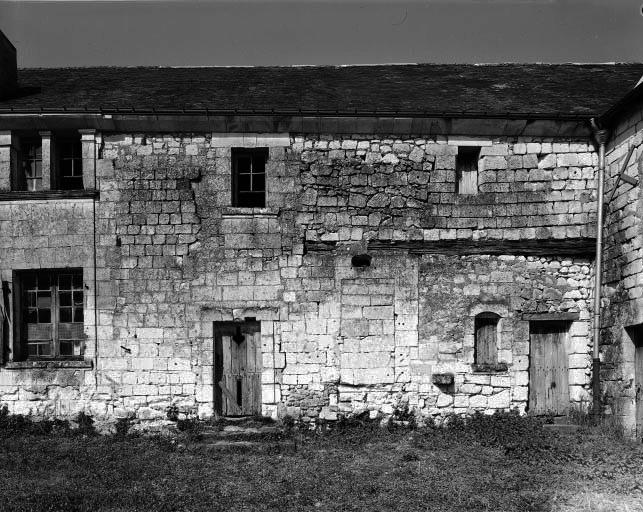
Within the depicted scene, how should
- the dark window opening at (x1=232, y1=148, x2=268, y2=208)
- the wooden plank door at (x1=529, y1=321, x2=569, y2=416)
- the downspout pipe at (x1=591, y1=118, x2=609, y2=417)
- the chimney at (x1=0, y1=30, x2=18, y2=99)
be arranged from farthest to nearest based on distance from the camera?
the chimney at (x1=0, y1=30, x2=18, y2=99) → the dark window opening at (x1=232, y1=148, x2=268, y2=208) → the wooden plank door at (x1=529, y1=321, x2=569, y2=416) → the downspout pipe at (x1=591, y1=118, x2=609, y2=417)

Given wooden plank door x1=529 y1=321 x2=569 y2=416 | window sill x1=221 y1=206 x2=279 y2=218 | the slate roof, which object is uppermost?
the slate roof

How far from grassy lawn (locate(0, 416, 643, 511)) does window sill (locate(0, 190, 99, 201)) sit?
380cm

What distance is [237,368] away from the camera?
11.8 meters

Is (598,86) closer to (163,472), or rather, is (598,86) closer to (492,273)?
(492,273)

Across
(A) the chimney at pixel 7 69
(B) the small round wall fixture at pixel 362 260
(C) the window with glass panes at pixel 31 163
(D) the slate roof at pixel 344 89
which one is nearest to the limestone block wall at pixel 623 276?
(D) the slate roof at pixel 344 89

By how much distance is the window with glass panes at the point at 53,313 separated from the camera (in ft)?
38.9

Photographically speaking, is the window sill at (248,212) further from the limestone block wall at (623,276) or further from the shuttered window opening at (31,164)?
the limestone block wall at (623,276)

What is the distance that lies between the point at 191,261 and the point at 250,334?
1.55 metres

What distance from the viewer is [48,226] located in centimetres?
1173

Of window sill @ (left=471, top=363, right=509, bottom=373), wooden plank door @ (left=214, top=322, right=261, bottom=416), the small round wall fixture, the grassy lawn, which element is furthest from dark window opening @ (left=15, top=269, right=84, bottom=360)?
window sill @ (left=471, top=363, right=509, bottom=373)

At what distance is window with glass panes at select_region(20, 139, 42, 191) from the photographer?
12055mm

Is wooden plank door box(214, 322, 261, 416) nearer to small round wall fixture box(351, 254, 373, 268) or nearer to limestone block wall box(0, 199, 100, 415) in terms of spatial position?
small round wall fixture box(351, 254, 373, 268)

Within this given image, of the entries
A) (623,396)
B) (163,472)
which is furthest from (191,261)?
(623,396)

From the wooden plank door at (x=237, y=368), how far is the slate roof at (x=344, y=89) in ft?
11.9
